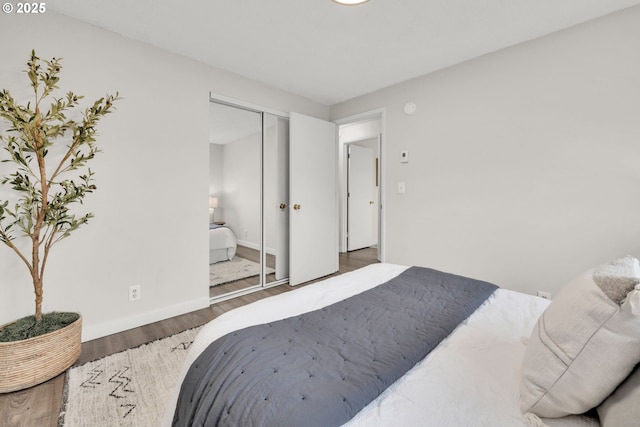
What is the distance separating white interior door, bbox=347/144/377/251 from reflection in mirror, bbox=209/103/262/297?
8.10ft

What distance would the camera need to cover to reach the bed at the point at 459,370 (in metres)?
0.70

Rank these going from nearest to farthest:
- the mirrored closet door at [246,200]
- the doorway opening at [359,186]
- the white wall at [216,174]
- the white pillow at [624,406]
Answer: the white pillow at [624,406], the white wall at [216,174], the mirrored closet door at [246,200], the doorway opening at [359,186]

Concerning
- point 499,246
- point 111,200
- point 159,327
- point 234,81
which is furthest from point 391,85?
point 159,327

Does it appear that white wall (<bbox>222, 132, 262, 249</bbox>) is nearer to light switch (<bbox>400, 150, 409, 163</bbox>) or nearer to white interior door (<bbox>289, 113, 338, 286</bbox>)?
white interior door (<bbox>289, 113, 338, 286</bbox>)

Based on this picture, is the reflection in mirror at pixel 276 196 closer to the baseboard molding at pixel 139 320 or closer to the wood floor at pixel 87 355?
the wood floor at pixel 87 355

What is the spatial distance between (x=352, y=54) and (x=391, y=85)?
836 mm

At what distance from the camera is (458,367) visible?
90 cm

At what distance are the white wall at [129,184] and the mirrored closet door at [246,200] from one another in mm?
292

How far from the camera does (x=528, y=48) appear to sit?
2277 millimetres

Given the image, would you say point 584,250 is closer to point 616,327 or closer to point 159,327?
point 616,327

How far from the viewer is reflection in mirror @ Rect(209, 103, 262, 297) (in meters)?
2.95

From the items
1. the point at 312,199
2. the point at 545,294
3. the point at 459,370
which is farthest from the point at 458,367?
the point at 312,199

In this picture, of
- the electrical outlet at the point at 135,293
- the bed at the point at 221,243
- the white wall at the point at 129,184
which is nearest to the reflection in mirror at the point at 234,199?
the bed at the point at 221,243

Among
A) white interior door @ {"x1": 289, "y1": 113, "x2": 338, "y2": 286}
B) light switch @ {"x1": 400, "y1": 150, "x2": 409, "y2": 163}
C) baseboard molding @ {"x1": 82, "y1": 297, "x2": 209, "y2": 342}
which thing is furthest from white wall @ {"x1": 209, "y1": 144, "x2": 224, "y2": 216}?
light switch @ {"x1": 400, "y1": 150, "x2": 409, "y2": 163}
